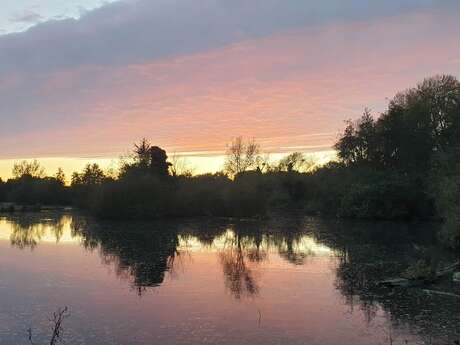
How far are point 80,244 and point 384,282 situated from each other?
1511cm

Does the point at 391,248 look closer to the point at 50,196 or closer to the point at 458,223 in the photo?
the point at 458,223

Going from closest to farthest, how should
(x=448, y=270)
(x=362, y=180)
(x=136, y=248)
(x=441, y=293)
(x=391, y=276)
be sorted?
(x=441, y=293), (x=391, y=276), (x=448, y=270), (x=136, y=248), (x=362, y=180)

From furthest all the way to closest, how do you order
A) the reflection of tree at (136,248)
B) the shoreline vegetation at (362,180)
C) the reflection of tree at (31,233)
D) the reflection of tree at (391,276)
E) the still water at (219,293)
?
the shoreline vegetation at (362,180), the reflection of tree at (31,233), the reflection of tree at (136,248), the reflection of tree at (391,276), the still water at (219,293)

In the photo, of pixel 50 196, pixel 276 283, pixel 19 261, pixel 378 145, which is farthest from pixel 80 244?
pixel 50 196

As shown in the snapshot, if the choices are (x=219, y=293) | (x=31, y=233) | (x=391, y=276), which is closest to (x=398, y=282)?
(x=391, y=276)

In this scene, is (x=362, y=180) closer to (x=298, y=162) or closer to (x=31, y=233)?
(x=31, y=233)

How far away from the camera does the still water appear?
9.94 metres

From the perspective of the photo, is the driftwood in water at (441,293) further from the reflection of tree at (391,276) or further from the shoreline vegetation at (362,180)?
the shoreline vegetation at (362,180)

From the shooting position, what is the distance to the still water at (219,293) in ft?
32.6

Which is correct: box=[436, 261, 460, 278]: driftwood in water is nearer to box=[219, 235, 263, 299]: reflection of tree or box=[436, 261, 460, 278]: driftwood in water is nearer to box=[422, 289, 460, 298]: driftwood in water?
box=[422, 289, 460, 298]: driftwood in water

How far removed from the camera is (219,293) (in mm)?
13695

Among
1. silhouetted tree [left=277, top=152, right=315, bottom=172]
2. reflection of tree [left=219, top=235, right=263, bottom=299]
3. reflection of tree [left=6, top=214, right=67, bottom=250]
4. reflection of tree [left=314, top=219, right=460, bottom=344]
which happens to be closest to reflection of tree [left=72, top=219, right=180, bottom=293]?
reflection of tree [left=6, top=214, right=67, bottom=250]

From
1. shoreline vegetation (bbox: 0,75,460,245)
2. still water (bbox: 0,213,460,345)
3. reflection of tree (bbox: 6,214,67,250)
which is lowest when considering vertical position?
still water (bbox: 0,213,460,345)

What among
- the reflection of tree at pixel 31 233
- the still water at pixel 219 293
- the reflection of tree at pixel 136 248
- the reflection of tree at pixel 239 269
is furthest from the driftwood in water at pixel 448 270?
the reflection of tree at pixel 31 233
